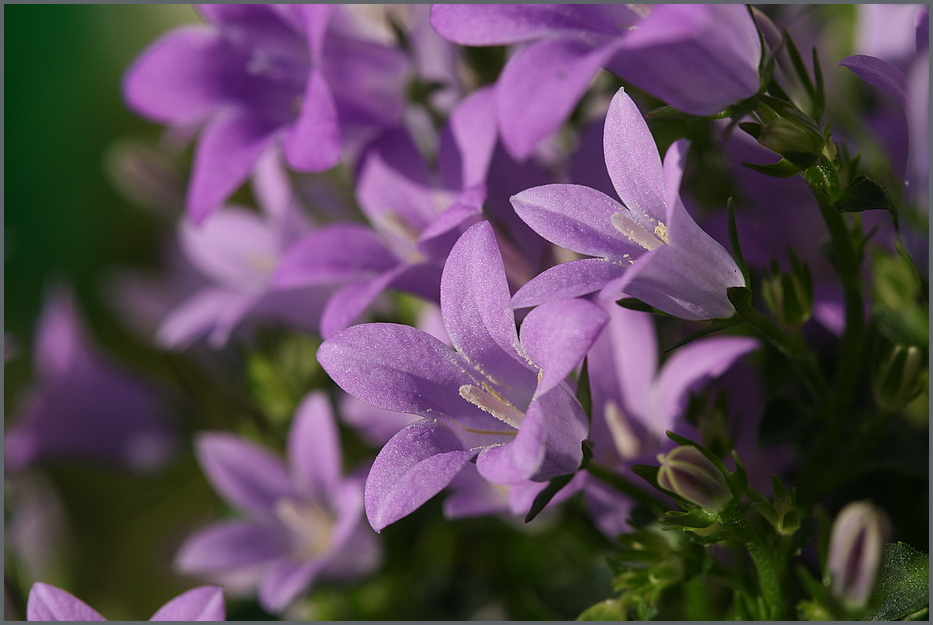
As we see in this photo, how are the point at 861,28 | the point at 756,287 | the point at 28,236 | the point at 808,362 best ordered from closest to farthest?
the point at 808,362, the point at 756,287, the point at 861,28, the point at 28,236

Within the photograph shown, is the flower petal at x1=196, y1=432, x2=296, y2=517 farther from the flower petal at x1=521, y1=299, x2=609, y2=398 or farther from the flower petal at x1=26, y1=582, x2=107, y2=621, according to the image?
the flower petal at x1=521, y1=299, x2=609, y2=398

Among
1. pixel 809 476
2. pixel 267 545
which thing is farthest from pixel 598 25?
pixel 267 545

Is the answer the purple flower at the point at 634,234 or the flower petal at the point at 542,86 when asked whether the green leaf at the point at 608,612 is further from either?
the flower petal at the point at 542,86

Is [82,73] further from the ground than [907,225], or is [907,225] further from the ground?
[907,225]

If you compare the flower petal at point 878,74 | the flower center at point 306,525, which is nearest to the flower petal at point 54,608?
the flower center at point 306,525

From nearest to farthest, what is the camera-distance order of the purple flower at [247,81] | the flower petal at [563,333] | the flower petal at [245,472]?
the flower petal at [563,333]
the purple flower at [247,81]
the flower petal at [245,472]

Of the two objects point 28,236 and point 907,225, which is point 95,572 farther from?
point 907,225

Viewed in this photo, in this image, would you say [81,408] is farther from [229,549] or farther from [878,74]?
[878,74]
